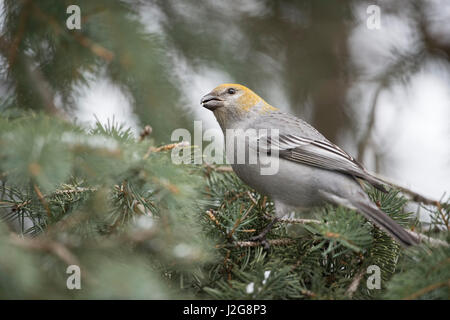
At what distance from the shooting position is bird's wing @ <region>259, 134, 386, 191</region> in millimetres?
3312

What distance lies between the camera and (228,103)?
400 centimetres

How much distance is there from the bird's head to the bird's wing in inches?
22.2

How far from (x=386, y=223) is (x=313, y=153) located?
1031 millimetres

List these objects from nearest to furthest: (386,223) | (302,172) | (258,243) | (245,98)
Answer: (386,223), (258,243), (302,172), (245,98)

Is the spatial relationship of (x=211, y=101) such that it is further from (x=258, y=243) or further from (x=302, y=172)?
(x=258, y=243)

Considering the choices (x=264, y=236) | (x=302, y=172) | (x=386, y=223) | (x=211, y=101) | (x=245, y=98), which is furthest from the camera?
(x=245, y=98)

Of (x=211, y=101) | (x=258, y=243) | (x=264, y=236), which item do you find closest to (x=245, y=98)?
(x=211, y=101)

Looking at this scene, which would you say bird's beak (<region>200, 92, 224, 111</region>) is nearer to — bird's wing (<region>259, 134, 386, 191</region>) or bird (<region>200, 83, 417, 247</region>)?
bird (<region>200, 83, 417, 247</region>)

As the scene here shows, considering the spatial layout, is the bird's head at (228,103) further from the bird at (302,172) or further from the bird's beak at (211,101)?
the bird at (302,172)

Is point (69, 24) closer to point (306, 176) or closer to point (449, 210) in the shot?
point (306, 176)

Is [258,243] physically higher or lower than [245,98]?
lower

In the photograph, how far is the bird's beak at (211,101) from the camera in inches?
155

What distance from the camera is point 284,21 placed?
5.24m

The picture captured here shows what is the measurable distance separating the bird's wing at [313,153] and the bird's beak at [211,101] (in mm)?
651
